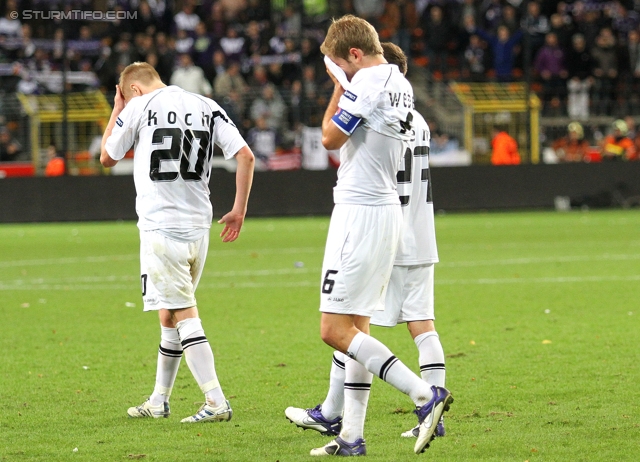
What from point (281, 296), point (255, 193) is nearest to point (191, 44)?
point (255, 193)

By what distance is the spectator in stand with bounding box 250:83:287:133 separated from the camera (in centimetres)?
2422

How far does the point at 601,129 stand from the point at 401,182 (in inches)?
857

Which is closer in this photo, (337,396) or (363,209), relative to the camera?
(363,209)

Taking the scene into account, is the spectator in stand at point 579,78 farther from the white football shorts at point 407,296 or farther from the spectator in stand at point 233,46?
the white football shorts at point 407,296

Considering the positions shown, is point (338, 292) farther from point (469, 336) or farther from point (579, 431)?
point (469, 336)

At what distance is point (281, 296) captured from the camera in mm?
11586

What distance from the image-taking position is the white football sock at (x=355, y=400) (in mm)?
5191

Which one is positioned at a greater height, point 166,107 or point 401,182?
point 166,107

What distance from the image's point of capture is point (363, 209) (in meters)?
5.10

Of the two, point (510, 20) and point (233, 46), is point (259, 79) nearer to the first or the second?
point (233, 46)

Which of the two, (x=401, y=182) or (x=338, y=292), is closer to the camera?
(x=338, y=292)

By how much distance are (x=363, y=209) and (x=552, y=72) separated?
23.0m

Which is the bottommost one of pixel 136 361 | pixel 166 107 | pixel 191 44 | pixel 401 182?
pixel 136 361

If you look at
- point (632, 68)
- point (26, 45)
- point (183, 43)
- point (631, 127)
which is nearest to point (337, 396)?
point (631, 127)
